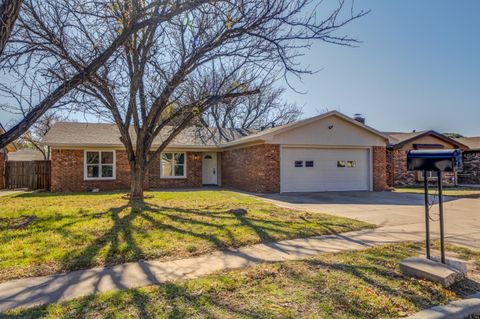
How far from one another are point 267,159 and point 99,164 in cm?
908

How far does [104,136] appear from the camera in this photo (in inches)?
704

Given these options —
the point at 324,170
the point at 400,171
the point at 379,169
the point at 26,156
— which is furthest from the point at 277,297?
the point at 26,156

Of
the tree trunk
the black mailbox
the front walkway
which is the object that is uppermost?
the black mailbox

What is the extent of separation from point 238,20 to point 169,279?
5.99m

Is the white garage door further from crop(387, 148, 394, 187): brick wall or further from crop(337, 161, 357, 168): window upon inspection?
crop(387, 148, 394, 187): brick wall

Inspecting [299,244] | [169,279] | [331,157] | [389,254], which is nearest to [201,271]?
[169,279]

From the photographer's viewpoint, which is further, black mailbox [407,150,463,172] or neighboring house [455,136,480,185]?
neighboring house [455,136,480,185]

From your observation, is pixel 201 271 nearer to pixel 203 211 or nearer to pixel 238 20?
pixel 203 211

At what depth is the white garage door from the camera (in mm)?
15453

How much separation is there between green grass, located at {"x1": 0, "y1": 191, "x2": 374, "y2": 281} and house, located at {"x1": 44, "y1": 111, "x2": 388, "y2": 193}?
5.45 meters

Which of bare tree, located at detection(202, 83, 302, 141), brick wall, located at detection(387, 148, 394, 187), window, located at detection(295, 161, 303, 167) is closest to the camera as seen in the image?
window, located at detection(295, 161, 303, 167)

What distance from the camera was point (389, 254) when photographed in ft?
16.8

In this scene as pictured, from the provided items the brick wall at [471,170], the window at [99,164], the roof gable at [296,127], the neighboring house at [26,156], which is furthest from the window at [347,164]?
the neighboring house at [26,156]

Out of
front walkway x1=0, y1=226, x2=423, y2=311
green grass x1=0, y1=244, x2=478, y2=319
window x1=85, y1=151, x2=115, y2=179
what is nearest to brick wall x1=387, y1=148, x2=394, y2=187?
front walkway x1=0, y1=226, x2=423, y2=311
